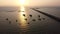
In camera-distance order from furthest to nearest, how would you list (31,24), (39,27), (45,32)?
(31,24) → (39,27) → (45,32)

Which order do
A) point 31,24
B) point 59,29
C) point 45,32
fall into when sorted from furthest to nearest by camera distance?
point 31,24
point 59,29
point 45,32

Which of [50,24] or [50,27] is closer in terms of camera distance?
[50,27]

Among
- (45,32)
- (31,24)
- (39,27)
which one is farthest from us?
(31,24)

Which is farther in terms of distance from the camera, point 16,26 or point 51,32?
point 16,26

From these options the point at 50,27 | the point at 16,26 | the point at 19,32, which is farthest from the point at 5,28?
the point at 50,27

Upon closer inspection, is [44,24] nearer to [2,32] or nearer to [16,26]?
[16,26]

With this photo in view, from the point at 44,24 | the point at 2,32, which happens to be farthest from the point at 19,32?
the point at 44,24

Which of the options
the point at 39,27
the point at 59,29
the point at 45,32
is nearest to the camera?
the point at 45,32

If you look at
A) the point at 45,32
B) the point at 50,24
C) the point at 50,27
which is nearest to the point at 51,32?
the point at 45,32

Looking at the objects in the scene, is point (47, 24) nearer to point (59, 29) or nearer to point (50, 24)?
point (50, 24)
